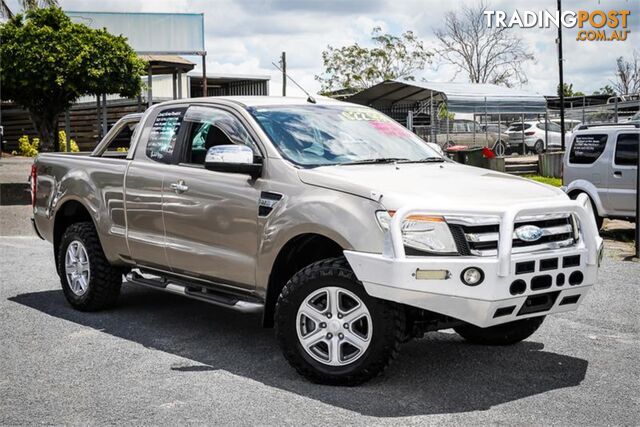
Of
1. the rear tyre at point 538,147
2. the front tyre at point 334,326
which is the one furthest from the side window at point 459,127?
the front tyre at point 334,326

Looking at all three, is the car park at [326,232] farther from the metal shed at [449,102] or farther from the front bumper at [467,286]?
the metal shed at [449,102]

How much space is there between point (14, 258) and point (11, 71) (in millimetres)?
9991

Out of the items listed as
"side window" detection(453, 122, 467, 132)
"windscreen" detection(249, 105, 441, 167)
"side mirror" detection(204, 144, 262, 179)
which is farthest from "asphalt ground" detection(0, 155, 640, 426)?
"side window" detection(453, 122, 467, 132)

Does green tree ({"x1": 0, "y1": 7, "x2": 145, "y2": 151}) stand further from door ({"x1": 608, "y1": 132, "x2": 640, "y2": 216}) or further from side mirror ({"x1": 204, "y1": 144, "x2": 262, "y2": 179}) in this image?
side mirror ({"x1": 204, "y1": 144, "x2": 262, "y2": 179})

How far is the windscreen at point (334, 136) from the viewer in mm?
6371

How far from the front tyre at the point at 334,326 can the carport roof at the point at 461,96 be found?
2681 centimetres

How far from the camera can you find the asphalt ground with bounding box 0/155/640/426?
512 centimetres

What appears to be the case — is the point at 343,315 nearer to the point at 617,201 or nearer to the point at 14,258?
the point at 14,258

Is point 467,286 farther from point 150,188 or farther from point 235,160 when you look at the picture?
point 150,188

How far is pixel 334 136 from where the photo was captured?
6.61 metres

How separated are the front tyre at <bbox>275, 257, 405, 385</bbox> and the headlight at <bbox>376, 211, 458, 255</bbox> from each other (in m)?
0.42

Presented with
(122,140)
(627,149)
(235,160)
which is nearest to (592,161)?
(627,149)

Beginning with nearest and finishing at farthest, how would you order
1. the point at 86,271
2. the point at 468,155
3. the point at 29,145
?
the point at 86,271
the point at 468,155
the point at 29,145

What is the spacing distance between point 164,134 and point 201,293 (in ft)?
4.66
